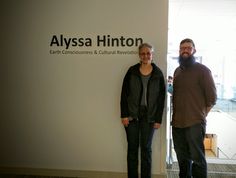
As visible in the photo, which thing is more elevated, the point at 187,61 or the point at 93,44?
the point at 93,44

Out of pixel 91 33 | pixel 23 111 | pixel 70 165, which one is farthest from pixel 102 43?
pixel 70 165

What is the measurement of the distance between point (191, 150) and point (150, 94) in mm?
731

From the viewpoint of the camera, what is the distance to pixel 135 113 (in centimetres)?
283

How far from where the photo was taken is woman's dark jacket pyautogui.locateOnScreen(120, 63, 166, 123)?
2800mm

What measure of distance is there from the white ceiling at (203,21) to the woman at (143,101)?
2.00 m

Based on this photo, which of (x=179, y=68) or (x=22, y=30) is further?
(x=22, y=30)

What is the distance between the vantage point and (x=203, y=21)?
589 centimetres

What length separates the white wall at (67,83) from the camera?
314 cm

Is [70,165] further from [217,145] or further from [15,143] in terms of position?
[217,145]

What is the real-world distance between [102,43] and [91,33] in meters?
0.19

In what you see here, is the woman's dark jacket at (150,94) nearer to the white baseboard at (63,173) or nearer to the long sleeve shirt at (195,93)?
the long sleeve shirt at (195,93)

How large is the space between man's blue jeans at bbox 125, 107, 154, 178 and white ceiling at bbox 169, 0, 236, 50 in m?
2.44

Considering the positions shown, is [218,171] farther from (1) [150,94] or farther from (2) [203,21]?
(2) [203,21]

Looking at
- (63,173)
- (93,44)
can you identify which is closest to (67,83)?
(93,44)
